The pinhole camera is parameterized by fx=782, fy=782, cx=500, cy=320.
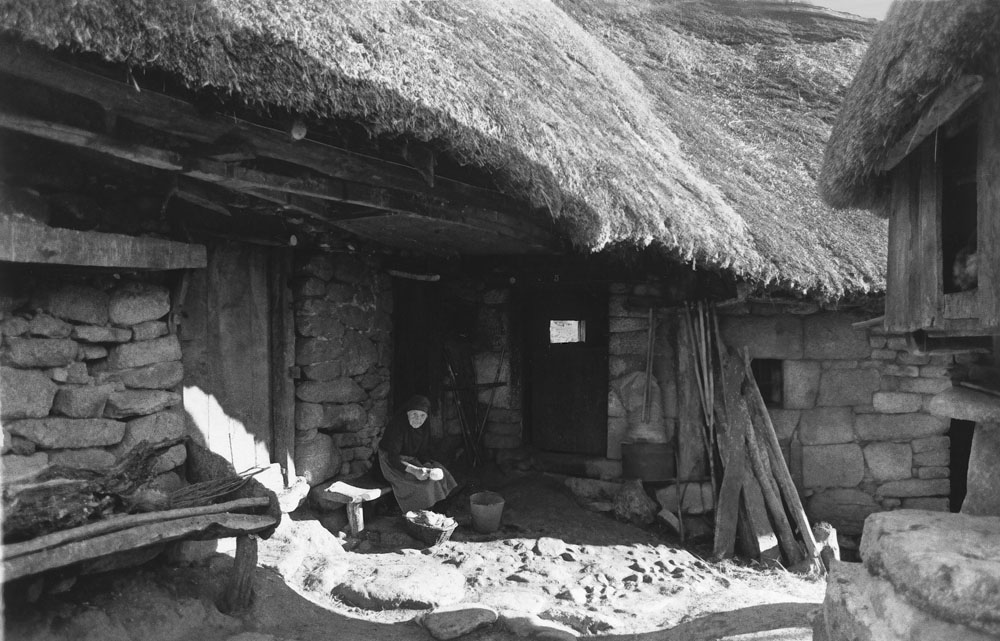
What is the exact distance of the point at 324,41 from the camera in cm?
374

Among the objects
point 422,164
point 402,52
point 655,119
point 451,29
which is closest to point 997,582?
point 422,164

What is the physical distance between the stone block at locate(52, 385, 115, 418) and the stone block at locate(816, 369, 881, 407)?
5647 millimetres

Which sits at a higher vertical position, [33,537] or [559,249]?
[559,249]

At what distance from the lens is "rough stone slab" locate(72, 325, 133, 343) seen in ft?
12.9

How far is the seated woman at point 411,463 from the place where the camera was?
6.21m

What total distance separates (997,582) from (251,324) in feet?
14.8

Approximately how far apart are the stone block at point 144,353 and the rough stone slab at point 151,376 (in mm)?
24

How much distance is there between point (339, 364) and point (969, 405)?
14.0 ft

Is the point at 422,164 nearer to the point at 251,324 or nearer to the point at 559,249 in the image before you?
the point at 251,324

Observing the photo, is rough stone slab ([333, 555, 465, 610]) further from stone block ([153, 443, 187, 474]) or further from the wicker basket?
stone block ([153, 443, 187, 474])

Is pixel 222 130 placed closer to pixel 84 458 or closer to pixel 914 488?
pixel 84 458

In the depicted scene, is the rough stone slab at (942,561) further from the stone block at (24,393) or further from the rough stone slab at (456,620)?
the stone block at (24,393)

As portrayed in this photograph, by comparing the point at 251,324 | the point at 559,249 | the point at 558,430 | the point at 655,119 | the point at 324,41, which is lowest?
the point at 558,430

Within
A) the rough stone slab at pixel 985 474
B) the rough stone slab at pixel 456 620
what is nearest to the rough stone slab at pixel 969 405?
the rough stone slab at pixel 985 474
